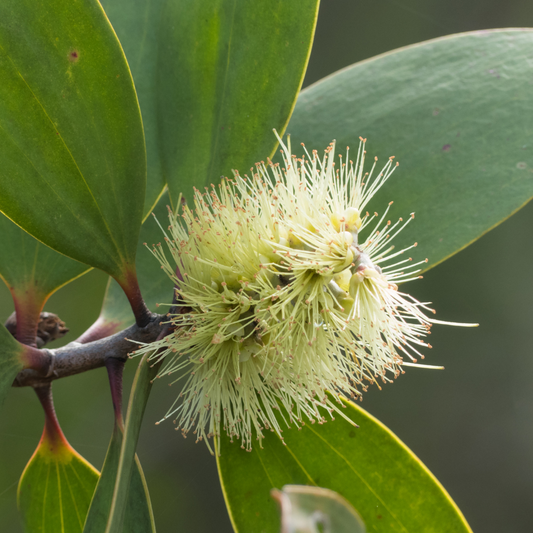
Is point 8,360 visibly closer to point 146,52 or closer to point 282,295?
point 282,295

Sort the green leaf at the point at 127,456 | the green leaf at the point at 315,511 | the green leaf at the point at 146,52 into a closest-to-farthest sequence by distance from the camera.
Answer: the green leaf at the point at 315,511 → the green leaf at the point at 127,456 → the green leaf at the point at 146,52

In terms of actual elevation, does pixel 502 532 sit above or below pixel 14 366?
below

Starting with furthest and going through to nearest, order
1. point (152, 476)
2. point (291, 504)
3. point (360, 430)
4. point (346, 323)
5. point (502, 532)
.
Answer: point (502, 532), point (152, 476), point (360, 430), point (346, 323), point (291, 504)

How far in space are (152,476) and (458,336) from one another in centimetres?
88

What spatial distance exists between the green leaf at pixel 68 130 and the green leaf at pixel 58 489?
28 centimetres

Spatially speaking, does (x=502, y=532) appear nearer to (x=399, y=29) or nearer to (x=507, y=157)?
(x=507, y=157)

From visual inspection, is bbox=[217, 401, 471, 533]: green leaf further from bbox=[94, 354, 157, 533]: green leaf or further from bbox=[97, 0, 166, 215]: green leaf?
bbox=[97, 0, 166, 215]: green leaf

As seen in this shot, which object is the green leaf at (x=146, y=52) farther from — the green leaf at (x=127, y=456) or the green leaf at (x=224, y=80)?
the green leaf at (x=127, y=456)

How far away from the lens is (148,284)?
0.64m

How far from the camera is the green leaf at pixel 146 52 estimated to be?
58 centimetres

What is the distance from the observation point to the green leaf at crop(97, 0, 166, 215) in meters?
0.58

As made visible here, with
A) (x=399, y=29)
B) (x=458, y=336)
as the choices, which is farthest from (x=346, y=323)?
(x=399, y=29)

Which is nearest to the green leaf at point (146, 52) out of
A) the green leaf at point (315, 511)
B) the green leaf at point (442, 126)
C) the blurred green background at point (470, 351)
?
the green leaf at point (442, 126)

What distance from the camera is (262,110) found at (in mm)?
510
